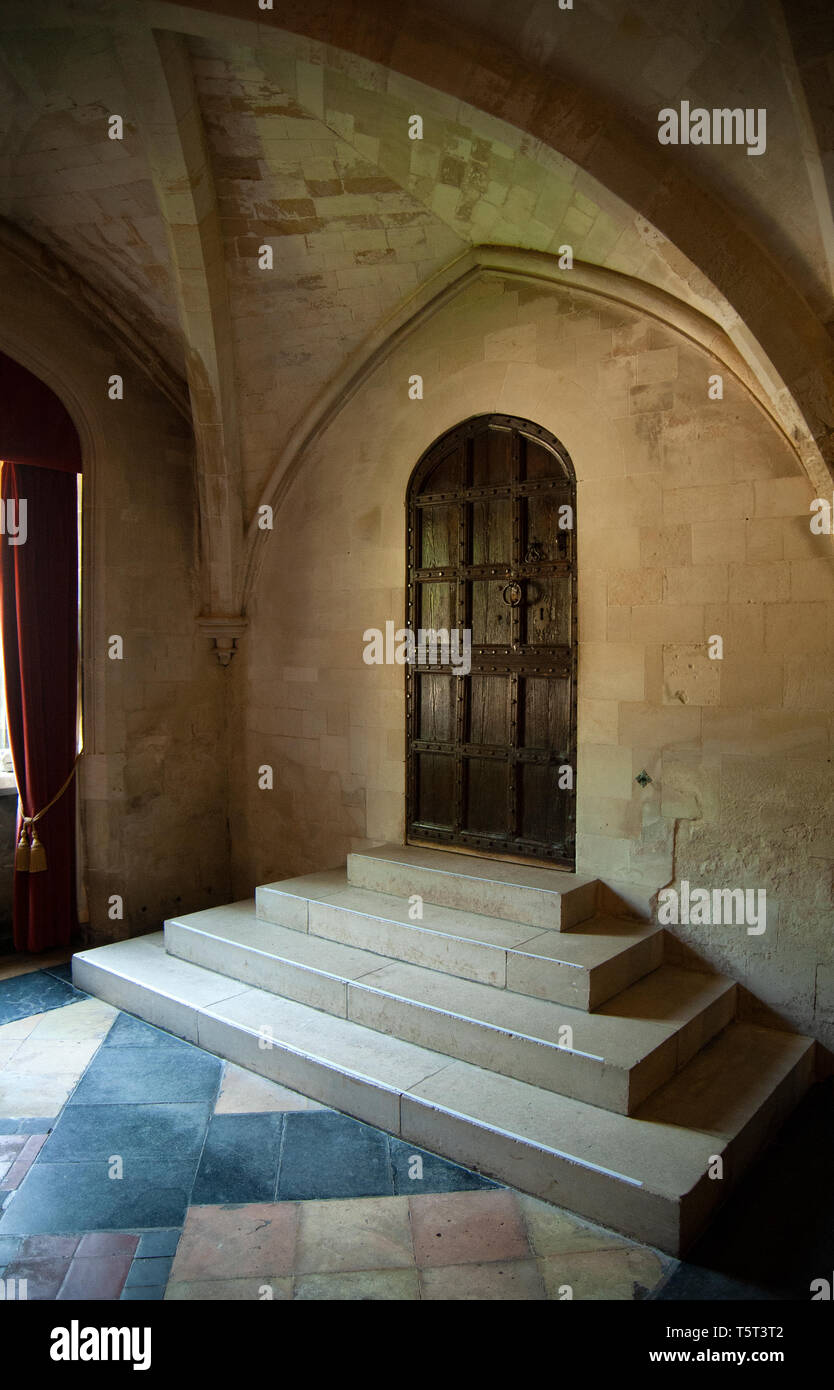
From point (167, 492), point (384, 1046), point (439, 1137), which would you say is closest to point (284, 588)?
point (167, 492)

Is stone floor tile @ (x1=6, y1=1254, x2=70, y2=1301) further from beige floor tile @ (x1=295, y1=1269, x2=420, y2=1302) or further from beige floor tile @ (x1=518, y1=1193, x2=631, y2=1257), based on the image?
beige floor tile @ (x1=518, y1=1193, x2=631, y2=1257)

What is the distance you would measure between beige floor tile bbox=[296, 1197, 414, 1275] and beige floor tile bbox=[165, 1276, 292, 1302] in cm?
9

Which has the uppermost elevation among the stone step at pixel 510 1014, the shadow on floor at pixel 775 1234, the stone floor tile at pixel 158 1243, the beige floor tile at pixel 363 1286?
the stone step at pixel 510 1014

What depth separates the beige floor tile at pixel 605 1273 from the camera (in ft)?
8.18

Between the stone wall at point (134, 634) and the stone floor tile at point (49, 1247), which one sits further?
the stone wall at point (134, 634)

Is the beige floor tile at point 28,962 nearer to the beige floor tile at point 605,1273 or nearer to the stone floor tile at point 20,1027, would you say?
the stone floor tile at point 20,1027

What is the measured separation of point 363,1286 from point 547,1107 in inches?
37.1

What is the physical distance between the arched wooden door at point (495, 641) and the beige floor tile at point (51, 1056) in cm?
209

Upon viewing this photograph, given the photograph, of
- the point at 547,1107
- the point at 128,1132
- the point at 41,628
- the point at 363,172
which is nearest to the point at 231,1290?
the point at 128,1132

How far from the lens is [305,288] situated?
4910 mm

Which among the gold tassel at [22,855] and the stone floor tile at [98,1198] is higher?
the gold tassel at [22,855]

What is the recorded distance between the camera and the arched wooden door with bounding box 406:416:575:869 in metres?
4.55

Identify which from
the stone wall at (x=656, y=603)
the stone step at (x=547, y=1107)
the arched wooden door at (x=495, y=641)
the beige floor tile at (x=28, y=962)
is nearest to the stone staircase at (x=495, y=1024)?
the stone step at (x=547, y=1107)

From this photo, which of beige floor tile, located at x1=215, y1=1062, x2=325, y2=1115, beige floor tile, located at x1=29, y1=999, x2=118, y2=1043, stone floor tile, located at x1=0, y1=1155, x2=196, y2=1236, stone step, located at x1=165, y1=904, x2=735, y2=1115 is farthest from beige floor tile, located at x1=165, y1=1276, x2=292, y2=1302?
beige floor tile, located at x1=29, y1=999, x2=118, y2=1043
